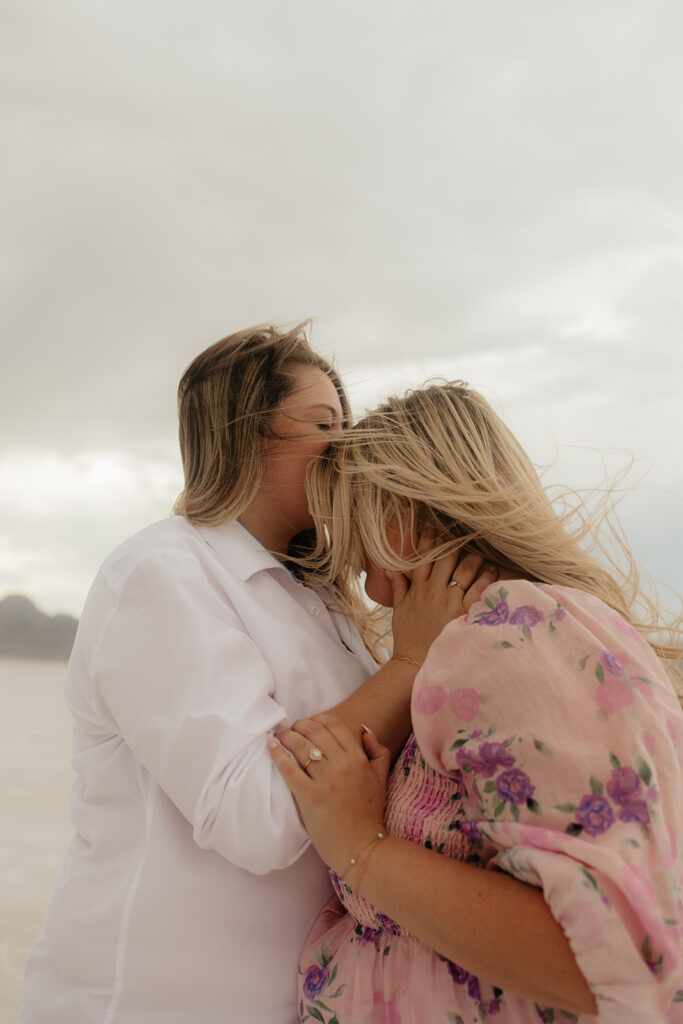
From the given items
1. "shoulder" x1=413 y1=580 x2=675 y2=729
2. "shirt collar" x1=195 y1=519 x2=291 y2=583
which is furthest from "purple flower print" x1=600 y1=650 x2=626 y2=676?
"shirt collar" x1=195 y1=519 x2=291 y2=583

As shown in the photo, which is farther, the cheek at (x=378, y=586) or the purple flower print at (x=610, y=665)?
the cheek at (x=378, y=586)

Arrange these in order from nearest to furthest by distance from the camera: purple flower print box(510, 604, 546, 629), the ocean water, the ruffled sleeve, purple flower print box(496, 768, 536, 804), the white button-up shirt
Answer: the ruffled sleeve < purple flower print box(496, 768, 536, 804) < purple flower print box(510, 604, 546, 629) < the white button-up shirt < the ocean water

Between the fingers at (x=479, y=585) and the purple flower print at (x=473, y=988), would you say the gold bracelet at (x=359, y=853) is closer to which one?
the purple flower print at (x=473, y=988)

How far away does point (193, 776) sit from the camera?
4.41 feet

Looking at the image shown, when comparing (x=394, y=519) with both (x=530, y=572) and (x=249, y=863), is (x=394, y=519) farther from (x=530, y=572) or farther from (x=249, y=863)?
(x=249, y=863)

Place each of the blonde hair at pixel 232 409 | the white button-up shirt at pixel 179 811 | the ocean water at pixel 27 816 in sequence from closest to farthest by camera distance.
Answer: the white button-up shirt at pixel 179 811
the blonde hair at pixel 232 409
the ocean water at pixel 27 816

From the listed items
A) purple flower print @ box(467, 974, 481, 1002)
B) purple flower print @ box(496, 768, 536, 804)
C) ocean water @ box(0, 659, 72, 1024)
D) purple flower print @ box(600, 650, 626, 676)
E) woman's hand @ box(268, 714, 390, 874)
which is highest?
purple flower print @ box(600, 650, 626, 676)

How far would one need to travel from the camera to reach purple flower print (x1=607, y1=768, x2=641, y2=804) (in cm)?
106

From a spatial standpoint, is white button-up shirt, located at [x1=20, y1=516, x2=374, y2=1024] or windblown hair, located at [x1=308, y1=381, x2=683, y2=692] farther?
windblown hair, located at [x1=308, y1=381, x2=683, y2=692]

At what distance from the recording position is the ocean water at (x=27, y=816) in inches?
128

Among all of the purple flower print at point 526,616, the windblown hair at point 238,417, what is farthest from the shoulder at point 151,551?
the purple flower print at point 526,616

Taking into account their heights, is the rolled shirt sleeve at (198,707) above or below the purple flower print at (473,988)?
above

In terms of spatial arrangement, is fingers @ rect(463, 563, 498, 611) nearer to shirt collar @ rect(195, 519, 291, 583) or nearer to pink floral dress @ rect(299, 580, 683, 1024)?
pink floral dress @ rect(299, 580, 683, 1024)

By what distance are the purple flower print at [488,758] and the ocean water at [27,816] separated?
2435 mm
